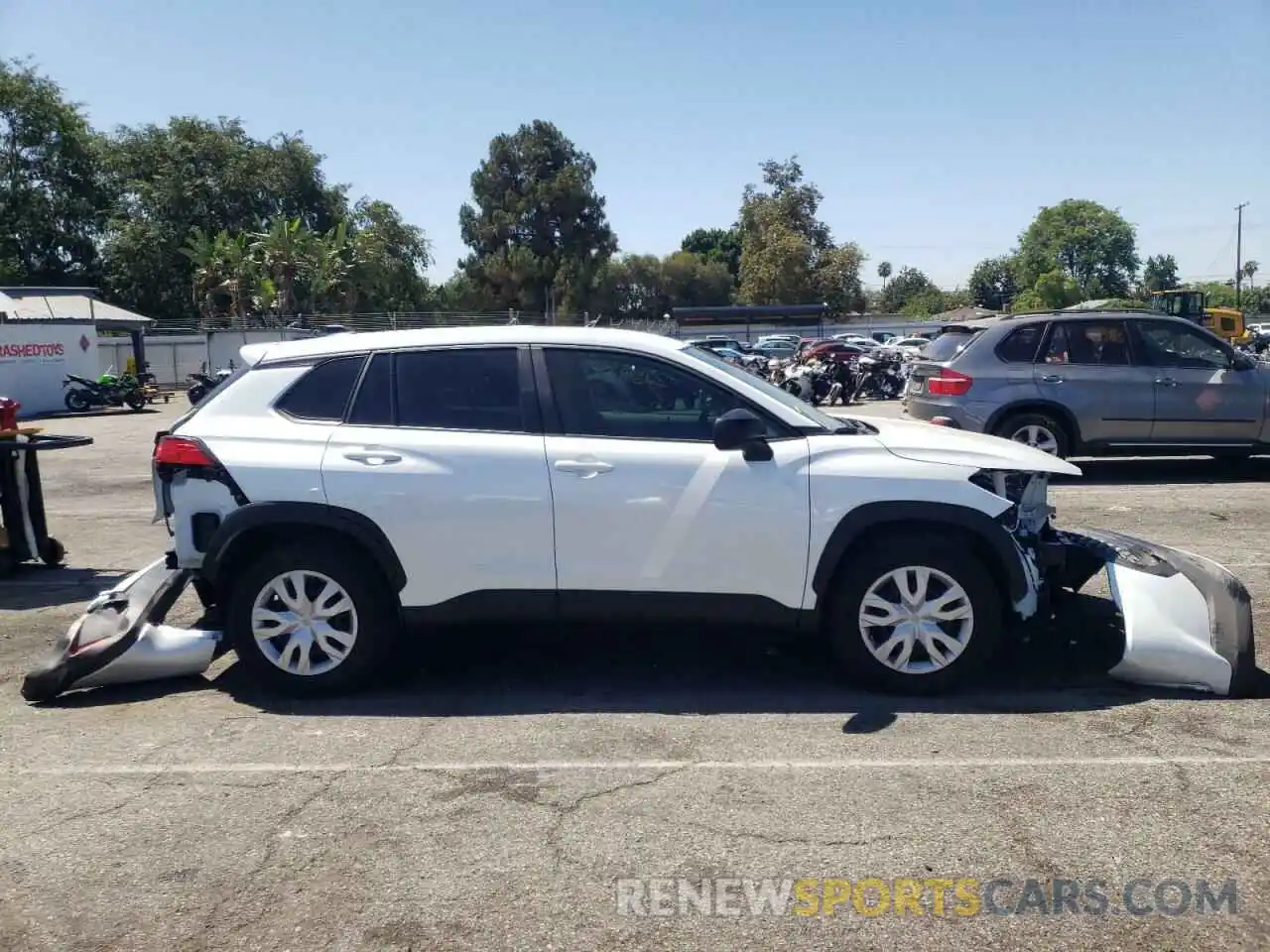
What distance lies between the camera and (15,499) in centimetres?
784

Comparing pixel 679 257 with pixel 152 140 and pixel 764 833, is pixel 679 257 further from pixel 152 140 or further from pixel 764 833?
pixel 764 833

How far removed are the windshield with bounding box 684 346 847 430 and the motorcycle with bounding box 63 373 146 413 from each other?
25.5 meters

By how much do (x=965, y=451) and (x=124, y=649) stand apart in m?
4.09

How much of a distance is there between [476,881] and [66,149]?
54163 mm

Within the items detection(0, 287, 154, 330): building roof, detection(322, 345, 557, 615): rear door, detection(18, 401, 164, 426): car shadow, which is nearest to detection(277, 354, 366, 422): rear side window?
detection(322, 345, 557, 615): rear door

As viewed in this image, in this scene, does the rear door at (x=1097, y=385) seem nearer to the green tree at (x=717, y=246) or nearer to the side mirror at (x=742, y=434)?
the side mirror at (x=742, y=434)

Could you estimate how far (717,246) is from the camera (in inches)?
3585

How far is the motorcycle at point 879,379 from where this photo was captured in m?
25.6

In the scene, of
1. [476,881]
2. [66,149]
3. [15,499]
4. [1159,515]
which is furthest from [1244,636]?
[66,149]

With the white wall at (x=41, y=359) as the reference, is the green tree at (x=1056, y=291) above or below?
above

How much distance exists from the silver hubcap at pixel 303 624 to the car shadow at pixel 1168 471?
819 centimetres

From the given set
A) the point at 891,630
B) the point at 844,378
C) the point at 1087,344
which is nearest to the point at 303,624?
the point at 891,630

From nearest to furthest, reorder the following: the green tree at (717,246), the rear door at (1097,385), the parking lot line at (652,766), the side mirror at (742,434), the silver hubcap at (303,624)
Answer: the parking lot line at (652,766) → the side mirror at (742,434) → the silver hubcap at (303,624) → the rear door at (1097,385) → the green tree at (717,246)

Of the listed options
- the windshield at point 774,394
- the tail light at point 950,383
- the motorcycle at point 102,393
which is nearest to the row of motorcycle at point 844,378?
the tail light at point 950,383
